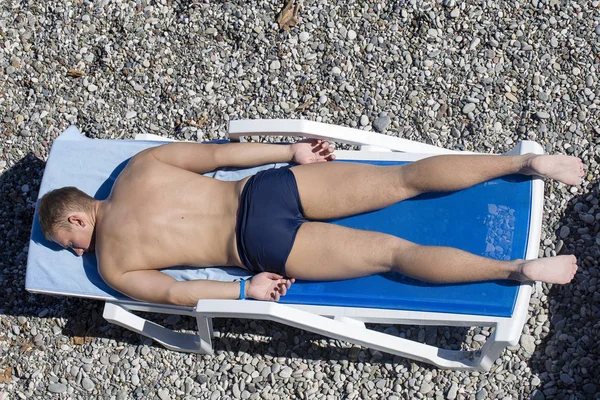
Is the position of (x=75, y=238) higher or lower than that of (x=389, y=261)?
lower

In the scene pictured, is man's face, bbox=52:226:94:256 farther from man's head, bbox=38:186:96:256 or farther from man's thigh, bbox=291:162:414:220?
man's thigh, bbox=291:162:414:220

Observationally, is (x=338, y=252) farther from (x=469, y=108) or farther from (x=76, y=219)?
(x=469, y=108)

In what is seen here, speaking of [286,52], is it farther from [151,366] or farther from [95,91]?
[151,366]

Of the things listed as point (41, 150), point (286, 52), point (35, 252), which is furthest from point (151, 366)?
point (286, 52)

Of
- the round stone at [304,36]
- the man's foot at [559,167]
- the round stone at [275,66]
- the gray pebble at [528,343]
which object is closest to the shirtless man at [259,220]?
the man's foot at [559,167]

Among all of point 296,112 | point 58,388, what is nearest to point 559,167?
point 296,112

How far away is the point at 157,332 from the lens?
3.80 m

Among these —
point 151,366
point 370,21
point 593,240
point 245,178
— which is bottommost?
point 151,366

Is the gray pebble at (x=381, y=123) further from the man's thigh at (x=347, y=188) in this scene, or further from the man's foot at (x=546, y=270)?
the man's foot at (x=546, y=270)

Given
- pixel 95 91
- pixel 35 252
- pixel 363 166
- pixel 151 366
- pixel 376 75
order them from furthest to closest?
pixel 95 91, pixel 376 75, pixel 151 366, pixel 35 252, pixel 363 166

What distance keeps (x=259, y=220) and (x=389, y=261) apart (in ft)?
2.17

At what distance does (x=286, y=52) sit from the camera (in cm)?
454

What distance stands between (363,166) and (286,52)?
1.42 metres

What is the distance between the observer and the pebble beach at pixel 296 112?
12.3 feet
